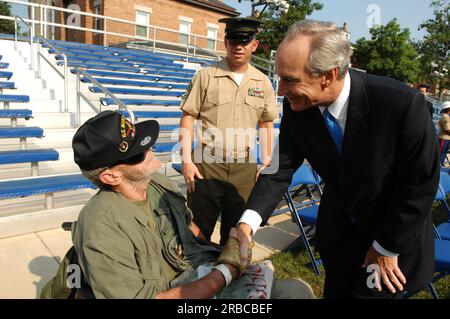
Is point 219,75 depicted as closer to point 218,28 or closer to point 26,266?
point 26,266

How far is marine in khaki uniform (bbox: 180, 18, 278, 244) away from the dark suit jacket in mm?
998

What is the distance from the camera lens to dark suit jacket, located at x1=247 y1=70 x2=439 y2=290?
1.36 meters

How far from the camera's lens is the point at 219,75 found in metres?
2.76

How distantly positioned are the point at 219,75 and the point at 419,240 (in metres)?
1.79

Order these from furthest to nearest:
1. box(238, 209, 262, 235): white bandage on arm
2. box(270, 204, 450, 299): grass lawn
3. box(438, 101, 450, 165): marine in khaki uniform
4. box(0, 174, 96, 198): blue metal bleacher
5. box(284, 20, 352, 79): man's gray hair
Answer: box(438, 101, 450, 165): marine in khaki uniform, box(0, 174, 96, 198): blue metal bleacher, box(270, 204, 450, 299): grass lawn, box(238, 209, 262, 235): white bandage on arm, box(284, 20, 352, 79): man's gray hair

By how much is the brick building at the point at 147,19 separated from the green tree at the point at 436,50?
15.7 m

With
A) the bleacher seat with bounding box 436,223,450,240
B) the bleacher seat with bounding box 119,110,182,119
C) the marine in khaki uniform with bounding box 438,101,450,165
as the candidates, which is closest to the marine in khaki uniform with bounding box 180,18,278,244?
the bleacher seat with bounding box 436,223,450,240

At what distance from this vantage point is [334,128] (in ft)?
5.24

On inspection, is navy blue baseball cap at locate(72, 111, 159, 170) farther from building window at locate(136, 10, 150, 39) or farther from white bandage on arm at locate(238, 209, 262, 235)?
building window at locate(136, 10, 150, 39)

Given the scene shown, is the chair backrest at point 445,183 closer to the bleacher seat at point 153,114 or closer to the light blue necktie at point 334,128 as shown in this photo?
the light blue necktie at point 334,128

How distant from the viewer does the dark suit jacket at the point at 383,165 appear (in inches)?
53.4

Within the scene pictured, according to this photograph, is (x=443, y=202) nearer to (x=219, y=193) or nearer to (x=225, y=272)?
(x=219, y=193)

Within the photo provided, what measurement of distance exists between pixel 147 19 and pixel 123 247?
2074 centimetres

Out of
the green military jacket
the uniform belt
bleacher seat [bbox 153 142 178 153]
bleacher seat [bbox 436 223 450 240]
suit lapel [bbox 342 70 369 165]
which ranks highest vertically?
suit lapel [bbox 342 70 369 165]
